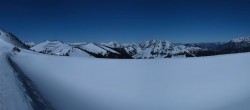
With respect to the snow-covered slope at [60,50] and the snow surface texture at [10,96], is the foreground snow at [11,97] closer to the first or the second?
the snow surface texture at [10,96]

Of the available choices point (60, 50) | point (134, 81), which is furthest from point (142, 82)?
point (60, 50)

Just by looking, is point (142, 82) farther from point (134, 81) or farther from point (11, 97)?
point (11, 97)

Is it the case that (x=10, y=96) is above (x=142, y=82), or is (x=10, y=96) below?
above

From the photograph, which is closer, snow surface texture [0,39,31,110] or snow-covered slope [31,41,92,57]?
snow surface texture [0,39,31,110]

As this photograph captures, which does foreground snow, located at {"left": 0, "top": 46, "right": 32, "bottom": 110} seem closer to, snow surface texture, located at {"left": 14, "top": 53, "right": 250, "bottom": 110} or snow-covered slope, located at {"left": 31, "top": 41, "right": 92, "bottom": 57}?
snow surface texture, located at {"left": 14, "top": 53, "right": 250, "bottom": 110}

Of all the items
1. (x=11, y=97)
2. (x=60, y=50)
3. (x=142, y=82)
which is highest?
(x=60, y=50)

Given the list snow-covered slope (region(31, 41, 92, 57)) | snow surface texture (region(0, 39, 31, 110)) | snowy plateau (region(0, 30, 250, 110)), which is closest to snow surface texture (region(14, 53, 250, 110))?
snowy plateau (region(0, 30, 250, 110))

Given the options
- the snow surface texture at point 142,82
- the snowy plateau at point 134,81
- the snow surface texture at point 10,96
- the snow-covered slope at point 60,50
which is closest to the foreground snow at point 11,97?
the snow surface texture at point 10,96

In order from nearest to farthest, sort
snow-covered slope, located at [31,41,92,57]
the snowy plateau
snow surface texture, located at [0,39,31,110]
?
snow surface texture, located at [0,39,31,110], the snowy plateau, snow-covered slope, located at [31,41,92,57]

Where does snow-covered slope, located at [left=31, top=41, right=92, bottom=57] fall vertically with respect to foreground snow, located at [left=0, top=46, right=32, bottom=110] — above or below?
above
